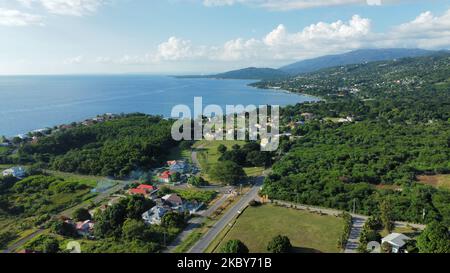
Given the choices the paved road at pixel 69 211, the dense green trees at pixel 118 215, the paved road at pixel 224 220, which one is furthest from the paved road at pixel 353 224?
the paved road at pixel 69 211

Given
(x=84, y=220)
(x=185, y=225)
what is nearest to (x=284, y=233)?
(x=185, y=225)

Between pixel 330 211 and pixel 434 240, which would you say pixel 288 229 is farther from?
pixel 434 240

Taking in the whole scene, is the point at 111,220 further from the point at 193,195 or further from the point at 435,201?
the point at 435,201

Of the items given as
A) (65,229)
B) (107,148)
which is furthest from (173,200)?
(107,148)

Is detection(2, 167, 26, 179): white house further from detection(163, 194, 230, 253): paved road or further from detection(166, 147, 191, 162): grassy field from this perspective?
detection(163, 194, 230, 253): paved road

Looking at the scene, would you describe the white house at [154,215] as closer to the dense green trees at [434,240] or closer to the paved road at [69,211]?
the paved road at [69,211]
